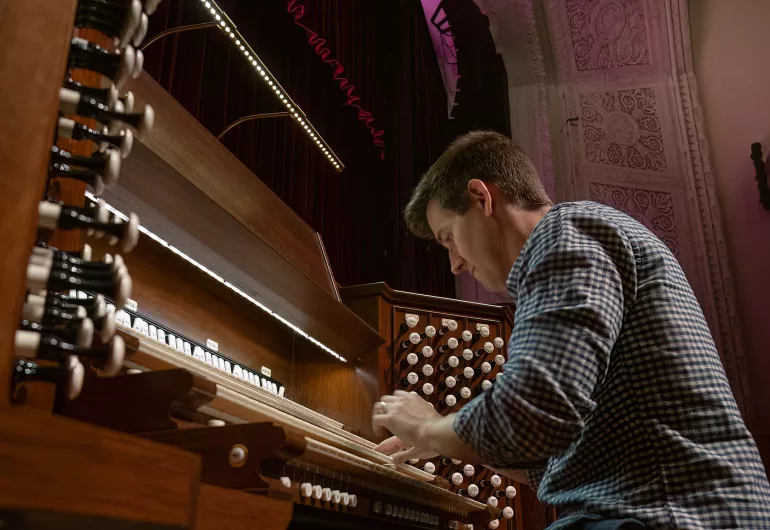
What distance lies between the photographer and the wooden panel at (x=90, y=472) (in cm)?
63

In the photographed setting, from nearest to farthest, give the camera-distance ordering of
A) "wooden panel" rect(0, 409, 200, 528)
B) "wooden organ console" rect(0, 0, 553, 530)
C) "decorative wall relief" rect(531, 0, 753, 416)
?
"wooden panel" rect(0, 409, 200, 528), "wooden organ console" rect(0, 0, 553, 530), "decorative wall relief" rect(531, 0, 753, 416)

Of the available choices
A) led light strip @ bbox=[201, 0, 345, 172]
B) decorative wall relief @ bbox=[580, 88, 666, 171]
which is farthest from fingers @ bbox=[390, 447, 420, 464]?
decorative wall relief @ bbox=[580, 88, 666, 171]

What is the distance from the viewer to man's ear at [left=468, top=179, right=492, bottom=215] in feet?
5.60

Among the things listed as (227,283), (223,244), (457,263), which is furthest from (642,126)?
(223,244)

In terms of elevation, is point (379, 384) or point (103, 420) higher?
point (379, 384)

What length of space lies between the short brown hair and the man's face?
3 centimetres

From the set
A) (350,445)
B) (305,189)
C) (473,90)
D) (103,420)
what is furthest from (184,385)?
(473,90)

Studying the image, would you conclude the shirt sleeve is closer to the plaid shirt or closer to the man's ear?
the plaid shirt

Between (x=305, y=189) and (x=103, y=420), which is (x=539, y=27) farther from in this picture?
(x=103, y=420)

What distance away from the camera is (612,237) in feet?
4.08

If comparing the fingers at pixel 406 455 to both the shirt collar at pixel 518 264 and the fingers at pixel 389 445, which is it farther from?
the shirt collar at pixel 518 264

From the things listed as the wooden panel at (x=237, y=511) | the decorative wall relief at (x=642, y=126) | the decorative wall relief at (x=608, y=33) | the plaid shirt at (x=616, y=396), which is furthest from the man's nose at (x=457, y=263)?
the decorative wall relief at (x=608, y=33)

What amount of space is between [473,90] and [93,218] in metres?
5.09

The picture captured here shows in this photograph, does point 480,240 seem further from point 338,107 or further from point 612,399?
point 338,107
